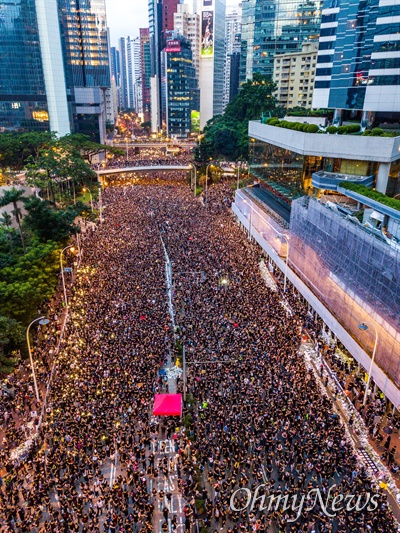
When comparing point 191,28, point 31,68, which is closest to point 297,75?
point 31,68

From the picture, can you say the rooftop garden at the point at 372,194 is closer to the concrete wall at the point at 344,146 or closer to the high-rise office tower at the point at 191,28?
the concrete wall at the point at 344,146

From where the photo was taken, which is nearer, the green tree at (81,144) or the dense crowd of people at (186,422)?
the dense crowd of people at (186,422)

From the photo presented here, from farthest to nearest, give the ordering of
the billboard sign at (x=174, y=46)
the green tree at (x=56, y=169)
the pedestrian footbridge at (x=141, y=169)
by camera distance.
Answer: the billboard sign at (x=174, y=46) → the pedestrian footbridge at (x=141, y=169) → the green tree at (x=56, y=169)

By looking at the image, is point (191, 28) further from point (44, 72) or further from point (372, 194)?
point (372, 194)

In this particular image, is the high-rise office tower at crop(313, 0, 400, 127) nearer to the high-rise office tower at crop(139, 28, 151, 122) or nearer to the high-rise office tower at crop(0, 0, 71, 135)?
the high-rise office tower at crop(0, 0, 71, 135)

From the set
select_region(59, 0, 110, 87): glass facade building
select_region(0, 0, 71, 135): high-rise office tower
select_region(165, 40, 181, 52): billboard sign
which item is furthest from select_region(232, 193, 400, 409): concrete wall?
select_region(165, 40, 181, 52): billboard sign

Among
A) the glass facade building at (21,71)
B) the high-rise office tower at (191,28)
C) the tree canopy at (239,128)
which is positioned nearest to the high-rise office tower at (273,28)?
the tree canopy at (239,128)
